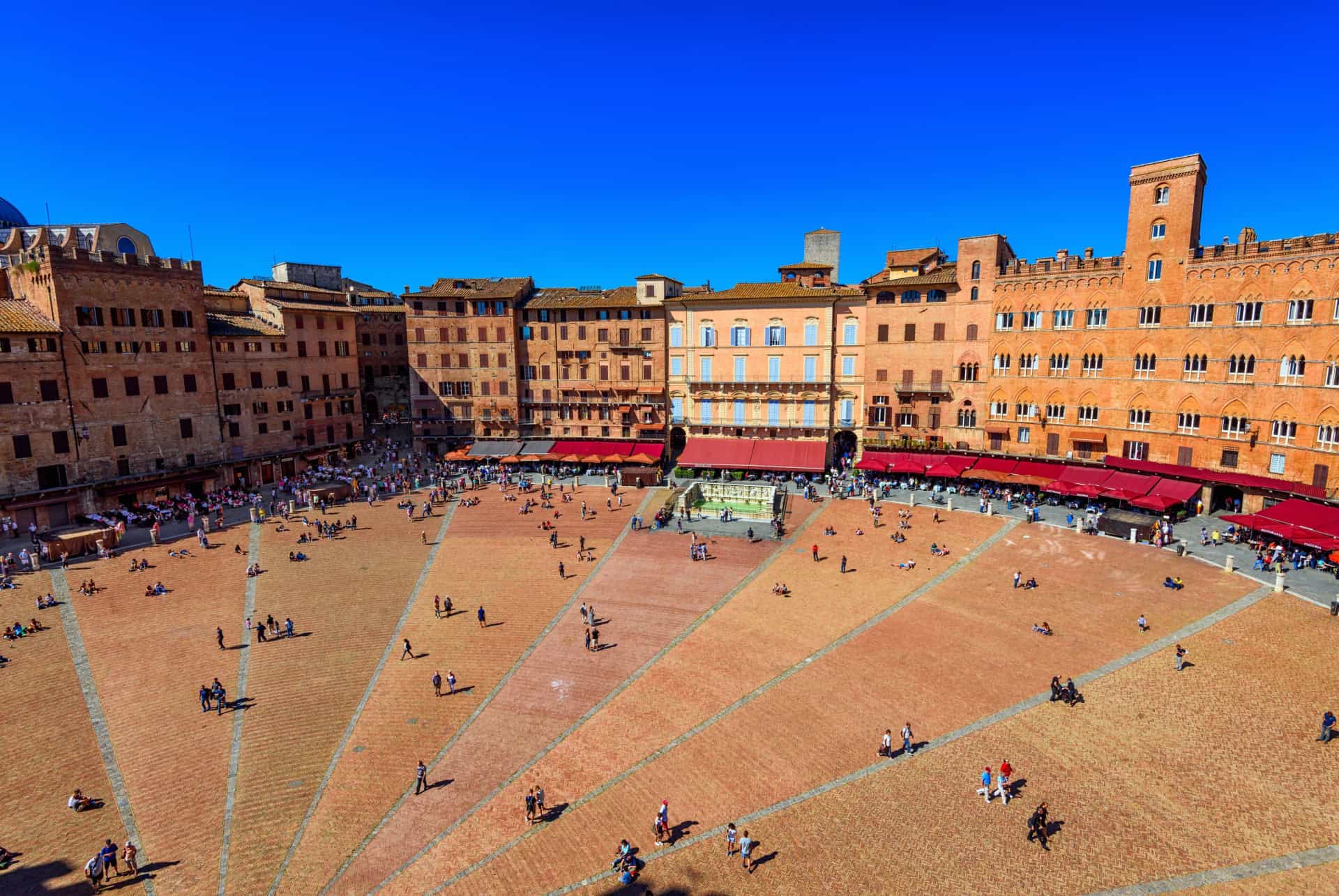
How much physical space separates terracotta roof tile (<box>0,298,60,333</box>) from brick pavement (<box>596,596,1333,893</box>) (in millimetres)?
52402

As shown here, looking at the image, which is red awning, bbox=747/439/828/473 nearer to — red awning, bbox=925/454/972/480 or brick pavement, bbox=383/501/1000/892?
red awning, bbox=925/454/972/480

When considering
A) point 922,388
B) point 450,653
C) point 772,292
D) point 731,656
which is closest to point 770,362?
point 772,292

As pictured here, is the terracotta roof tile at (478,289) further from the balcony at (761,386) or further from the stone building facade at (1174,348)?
the stone building facade at (1174,348)

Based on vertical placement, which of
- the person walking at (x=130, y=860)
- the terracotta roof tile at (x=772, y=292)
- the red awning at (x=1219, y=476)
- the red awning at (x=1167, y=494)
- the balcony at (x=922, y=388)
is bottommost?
the person walking at (x=130, y=860)

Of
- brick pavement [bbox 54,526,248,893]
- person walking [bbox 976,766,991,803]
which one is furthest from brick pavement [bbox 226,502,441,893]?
person walking [bbox 976,766,991,803]

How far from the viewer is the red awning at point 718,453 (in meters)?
61.3

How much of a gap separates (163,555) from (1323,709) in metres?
58.7

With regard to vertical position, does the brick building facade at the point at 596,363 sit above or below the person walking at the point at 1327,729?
above

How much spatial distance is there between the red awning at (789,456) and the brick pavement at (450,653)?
1357 cm

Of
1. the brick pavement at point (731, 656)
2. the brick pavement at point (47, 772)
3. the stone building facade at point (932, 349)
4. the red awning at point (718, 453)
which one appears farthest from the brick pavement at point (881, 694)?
the red awning at point (718, 453)

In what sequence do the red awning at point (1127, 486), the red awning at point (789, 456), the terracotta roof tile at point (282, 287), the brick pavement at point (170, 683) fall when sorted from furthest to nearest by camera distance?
1. the terracotta roof tile at point (282, 287)
2. the red awning at point (789, 456)
3. the red awning at point (1127, 486)
4. the brick pavement at point (170, 683)

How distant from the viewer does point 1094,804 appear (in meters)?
21.2

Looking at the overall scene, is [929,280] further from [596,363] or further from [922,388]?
[596,363]

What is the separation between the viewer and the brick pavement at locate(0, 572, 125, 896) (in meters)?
19.9
